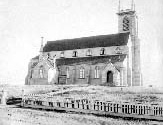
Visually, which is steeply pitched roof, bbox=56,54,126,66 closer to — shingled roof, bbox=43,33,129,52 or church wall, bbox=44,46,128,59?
church wall, bbox=44,46,128,59

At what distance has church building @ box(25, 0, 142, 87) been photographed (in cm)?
3244

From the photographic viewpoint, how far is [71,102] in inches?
567

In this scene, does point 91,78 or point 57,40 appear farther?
point 57,40

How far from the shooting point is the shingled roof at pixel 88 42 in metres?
35.5

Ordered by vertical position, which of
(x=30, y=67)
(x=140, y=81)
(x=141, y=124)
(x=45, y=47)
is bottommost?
(x=141, y=124)

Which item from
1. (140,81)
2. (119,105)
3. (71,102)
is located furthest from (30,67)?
(119,105)

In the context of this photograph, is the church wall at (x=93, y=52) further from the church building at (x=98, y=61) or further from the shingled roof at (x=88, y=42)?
the shingled roof at (x=88, y=42)

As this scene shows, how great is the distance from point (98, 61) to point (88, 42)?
5.57 meters

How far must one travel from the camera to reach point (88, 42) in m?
38.6

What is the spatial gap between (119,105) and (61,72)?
24837mm

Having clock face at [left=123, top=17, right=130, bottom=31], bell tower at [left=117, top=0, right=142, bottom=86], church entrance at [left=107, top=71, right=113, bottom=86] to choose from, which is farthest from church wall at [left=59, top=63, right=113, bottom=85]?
clock face at [left=123, top=17, right=130, bottom=31]

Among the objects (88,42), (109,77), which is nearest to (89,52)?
(88,42)

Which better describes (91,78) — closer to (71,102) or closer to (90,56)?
(90,56)

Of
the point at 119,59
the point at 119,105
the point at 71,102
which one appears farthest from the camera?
the point at 119,59
